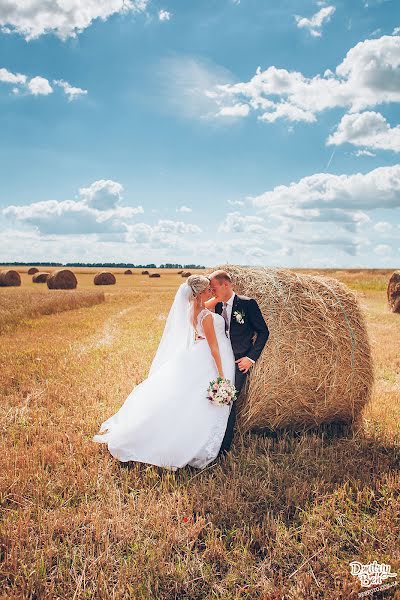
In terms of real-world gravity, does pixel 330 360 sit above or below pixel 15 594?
above

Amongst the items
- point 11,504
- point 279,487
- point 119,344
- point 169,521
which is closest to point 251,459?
point 279,487

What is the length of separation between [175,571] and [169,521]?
0.54m

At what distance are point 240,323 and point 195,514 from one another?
6.72 ft

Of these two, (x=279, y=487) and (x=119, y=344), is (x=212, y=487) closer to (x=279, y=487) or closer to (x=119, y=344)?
(x=279, y=487)

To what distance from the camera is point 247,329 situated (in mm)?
5195

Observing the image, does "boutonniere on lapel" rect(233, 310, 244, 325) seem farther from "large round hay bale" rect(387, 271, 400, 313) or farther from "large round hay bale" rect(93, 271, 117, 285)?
"large round hay bale" rect(93, 271, 117, 285)

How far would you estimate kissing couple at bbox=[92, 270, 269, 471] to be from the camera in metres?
4.70

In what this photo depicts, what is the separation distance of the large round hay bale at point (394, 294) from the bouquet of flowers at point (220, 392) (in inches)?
628

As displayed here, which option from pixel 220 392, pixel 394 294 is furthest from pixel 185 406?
pixel 394 294

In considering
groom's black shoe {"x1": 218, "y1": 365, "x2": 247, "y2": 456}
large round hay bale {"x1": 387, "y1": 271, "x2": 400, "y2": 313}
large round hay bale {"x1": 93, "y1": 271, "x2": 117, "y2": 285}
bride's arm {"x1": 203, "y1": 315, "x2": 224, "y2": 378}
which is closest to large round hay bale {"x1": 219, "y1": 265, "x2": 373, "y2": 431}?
groom's black shoe {"x1": 218, "y1": 365, "x2": 247, "y2": 456}

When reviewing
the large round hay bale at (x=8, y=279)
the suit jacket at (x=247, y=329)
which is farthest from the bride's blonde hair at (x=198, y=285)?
the large round hay bale at (x=8, y=279)

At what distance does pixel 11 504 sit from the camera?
400 centimetres

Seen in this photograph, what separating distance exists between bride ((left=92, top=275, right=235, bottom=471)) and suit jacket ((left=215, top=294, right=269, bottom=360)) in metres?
0.13

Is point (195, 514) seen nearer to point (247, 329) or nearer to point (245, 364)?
point (245, 364)
